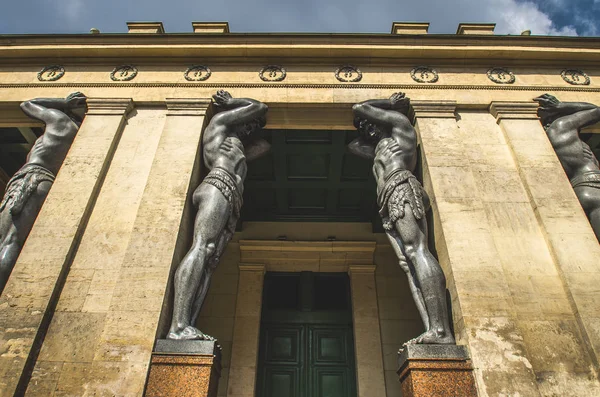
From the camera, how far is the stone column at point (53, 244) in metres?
5.53

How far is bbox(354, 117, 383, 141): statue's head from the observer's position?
807 cm

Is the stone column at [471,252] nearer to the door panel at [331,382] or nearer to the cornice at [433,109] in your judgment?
the cornice at [433,109]

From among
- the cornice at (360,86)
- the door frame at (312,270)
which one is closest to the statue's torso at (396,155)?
the cornice at (360,86)

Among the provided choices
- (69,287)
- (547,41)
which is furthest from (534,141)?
(69,287)

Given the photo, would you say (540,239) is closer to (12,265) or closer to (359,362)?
(359,362)

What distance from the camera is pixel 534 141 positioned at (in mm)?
8008

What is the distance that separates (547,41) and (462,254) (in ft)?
21.4

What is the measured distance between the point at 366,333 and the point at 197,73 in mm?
7884

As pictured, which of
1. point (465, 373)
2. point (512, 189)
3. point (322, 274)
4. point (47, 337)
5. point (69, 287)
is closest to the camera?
point (465, 373)

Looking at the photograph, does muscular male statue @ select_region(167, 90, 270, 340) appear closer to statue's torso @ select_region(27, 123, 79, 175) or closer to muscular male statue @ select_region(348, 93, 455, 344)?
muscular male statue @ select_region(348, 93, 455, 344)

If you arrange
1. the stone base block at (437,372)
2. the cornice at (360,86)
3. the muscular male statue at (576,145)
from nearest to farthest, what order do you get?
Result: the stone base block at (437,372), the muscular male statue at (576,145), the cornice at (360,86)

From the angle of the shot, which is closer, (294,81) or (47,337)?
(47,337)

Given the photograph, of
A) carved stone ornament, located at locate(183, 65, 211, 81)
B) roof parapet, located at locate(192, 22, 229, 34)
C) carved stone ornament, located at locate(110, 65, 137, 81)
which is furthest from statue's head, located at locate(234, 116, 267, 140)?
roof parapet, located at locate(192, 22, 229, 34)

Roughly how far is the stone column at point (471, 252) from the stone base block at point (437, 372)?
156mm
